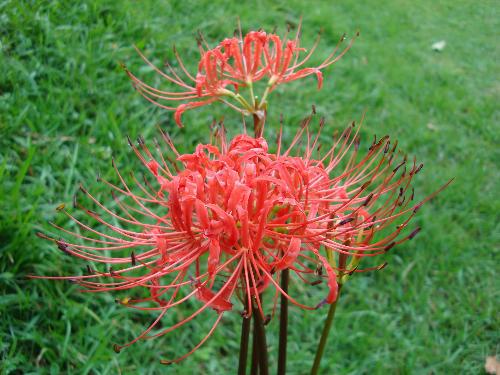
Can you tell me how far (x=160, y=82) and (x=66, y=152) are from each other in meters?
0.91

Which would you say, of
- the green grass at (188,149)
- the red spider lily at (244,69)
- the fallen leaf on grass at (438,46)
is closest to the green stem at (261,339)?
the red spider lily at (244,69)

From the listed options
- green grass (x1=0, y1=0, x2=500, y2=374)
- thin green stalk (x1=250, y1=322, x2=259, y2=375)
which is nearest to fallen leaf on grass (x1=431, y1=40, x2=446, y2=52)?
green grass (x1=0, y1=0, x2=500, y2=374)

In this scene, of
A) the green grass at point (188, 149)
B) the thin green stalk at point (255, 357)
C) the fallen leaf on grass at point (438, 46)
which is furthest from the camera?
the fallen leaf on grass at point (438, 46)

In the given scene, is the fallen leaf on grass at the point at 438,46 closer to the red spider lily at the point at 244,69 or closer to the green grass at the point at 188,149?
the green grass at the point at 188,149

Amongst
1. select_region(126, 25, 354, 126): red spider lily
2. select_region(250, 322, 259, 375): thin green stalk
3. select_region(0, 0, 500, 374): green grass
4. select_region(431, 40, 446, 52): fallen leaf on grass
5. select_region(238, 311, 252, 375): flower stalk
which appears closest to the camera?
select_region(238, 311, 252, 375): flower stalk

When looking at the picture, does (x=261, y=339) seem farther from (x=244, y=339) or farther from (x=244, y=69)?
(x=244, y=69)

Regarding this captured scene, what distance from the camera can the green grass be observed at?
194 centimetres

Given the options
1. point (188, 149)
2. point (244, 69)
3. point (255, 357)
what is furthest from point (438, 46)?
point (255, 357)

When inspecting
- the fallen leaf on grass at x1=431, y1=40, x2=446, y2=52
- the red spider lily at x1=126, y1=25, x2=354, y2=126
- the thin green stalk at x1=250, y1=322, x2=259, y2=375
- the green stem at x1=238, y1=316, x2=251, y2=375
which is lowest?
the fallen leaf on grass at x1=431, y1=40, x2=446, y2=52

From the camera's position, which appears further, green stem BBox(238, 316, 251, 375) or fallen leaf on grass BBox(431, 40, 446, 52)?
fallen leaf on grass BBox(431, 40, 446, 52)

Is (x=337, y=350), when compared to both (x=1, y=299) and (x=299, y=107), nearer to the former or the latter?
(x=1, y=299)

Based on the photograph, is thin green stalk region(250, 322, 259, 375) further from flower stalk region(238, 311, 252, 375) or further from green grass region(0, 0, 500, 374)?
green grass region(0, 0, 500, 374)

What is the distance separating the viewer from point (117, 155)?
2.61 metres

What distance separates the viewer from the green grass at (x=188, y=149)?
1.94 metres
